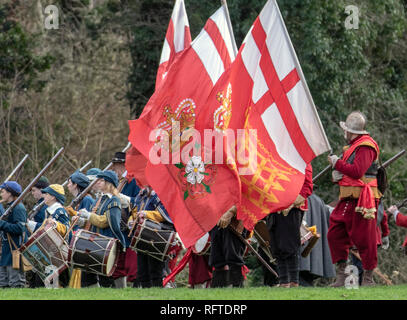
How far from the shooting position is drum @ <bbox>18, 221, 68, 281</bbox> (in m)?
13.5

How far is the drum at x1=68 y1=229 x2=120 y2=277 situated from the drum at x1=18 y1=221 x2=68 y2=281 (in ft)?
1.22

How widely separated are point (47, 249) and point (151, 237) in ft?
4.34

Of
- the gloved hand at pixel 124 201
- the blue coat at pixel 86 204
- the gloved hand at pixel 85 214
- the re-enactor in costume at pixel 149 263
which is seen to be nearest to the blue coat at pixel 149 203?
the re-enactor in costume at pixel 149 263

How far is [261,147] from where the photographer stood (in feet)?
39.6

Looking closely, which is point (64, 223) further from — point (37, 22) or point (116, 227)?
point (37, 22)

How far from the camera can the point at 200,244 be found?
44.4 ft

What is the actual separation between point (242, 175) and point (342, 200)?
1.21 m

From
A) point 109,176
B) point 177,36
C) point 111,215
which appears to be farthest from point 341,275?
point 177,36

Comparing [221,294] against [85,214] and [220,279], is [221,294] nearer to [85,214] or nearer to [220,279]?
[220,279]

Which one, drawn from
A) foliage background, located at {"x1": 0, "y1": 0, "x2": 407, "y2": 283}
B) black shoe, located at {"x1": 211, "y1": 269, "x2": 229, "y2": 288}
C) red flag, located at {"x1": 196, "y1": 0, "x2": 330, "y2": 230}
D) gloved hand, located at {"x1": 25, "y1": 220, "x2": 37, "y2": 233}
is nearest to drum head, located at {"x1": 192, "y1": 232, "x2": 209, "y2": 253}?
black shoe, located at {"x1": 211, "y1": 269, "x2": 229, "y2": 288}

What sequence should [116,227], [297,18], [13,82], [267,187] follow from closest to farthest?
[267,187] < [116,227] < [297,18] < [13,82]

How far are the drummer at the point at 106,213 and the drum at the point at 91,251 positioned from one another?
287mm

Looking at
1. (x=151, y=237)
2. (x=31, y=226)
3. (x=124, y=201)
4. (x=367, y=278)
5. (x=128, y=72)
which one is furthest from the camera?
(x=128, y=72)
